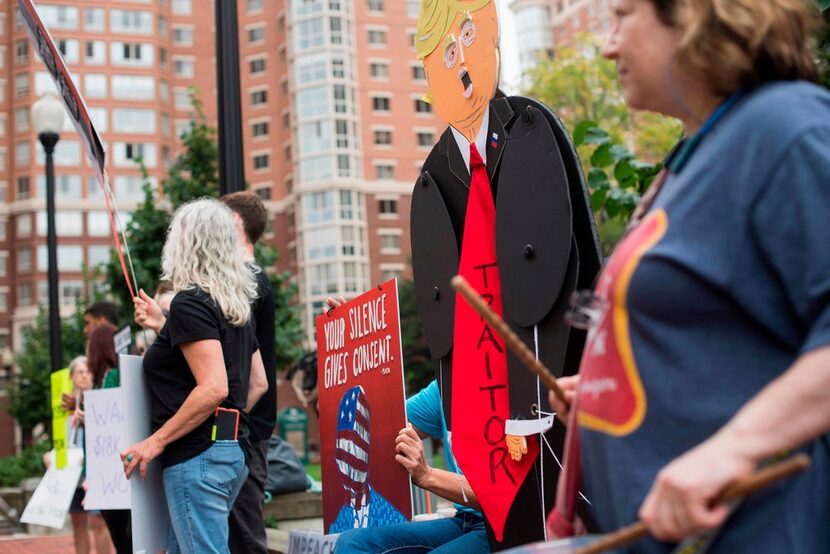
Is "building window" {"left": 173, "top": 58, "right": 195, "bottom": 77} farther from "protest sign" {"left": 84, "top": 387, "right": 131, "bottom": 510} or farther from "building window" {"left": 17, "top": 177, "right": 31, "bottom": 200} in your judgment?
"protest sign" {"left": 84, "top": 387, "right": 131, "bottom": 510}

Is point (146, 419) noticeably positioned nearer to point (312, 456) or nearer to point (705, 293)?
point (705, 293)

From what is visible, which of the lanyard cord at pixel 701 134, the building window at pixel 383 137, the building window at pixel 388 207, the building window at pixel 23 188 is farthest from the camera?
the building window at pixel 23 188

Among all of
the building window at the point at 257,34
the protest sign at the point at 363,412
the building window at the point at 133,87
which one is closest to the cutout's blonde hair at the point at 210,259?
the protest sign at the point at 363,412

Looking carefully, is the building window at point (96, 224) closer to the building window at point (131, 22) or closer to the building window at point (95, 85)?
the building window at point (95, 85)

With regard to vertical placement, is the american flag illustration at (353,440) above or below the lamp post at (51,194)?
below

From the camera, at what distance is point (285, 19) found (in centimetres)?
7938

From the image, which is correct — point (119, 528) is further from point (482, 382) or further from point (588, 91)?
point (588, 91)

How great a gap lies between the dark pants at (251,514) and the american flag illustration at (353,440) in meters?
0.75

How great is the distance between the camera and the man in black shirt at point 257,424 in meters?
4.63

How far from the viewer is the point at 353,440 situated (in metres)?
3.85

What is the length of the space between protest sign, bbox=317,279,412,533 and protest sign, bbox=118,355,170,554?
0.70 meters

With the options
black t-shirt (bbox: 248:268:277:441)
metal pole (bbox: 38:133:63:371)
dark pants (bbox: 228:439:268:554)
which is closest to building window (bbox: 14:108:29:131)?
metal pole (bbox: 38:133:63:371)

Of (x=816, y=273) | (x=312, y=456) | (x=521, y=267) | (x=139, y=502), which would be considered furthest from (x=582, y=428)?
(x=312, y=456)

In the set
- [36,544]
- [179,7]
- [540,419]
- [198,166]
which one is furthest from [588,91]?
[179,7]
